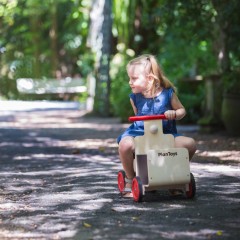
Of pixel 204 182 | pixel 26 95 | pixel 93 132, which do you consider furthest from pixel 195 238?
pixel 93 132

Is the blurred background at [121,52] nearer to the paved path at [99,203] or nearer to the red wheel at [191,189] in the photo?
the paved path at [99,203]

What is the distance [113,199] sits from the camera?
4824 millimetres

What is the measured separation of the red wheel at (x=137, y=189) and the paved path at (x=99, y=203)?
0.06 m

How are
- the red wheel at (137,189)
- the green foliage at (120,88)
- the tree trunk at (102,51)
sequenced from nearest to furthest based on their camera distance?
the red wheel at (137,189) < the green foliage at (120,88) < the tree trunk at (102,51)

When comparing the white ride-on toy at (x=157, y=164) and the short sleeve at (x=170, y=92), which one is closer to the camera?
the white ride-on toy at (x=157, y=164)

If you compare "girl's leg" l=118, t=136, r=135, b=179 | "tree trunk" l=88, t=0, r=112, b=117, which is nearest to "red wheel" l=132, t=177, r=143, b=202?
"girl's leg" l=118, t=136, r=135, b=179

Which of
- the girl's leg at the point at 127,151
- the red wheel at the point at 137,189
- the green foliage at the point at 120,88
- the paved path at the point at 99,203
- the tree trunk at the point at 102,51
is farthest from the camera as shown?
the tree trunk at the point at 102,51

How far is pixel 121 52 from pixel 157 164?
19065 mm

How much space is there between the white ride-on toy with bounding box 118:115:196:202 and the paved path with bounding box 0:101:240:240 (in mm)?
119

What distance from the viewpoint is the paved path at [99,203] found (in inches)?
140

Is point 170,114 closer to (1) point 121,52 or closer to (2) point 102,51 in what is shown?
(2) point 102,51

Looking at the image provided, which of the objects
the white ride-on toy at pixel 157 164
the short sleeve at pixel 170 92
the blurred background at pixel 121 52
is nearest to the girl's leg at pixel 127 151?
the white ride-on toy at pixel 157 164

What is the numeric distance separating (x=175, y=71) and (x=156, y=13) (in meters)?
8.44

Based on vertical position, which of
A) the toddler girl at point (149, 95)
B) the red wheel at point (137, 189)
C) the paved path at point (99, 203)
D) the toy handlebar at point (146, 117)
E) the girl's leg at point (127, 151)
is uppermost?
the toddler girl at point (149, 95)
